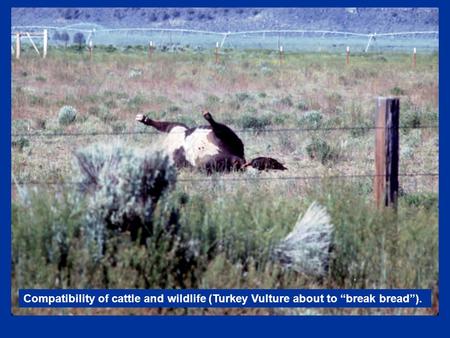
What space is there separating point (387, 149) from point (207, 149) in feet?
13.9

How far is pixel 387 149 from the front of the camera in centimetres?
775

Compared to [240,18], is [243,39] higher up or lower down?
lower down

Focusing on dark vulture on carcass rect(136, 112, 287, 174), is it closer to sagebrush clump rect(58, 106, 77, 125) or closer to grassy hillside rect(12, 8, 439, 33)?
sagebrush clump rect(58, 106, 77, 125)

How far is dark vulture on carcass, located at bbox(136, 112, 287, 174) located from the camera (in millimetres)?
11594

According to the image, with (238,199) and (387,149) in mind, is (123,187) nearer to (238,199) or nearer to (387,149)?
(238,199)

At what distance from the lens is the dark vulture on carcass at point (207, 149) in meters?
11.6

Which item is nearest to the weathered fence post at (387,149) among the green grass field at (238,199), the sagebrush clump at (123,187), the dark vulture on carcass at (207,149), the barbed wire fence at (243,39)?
the green grass field at (238,199)

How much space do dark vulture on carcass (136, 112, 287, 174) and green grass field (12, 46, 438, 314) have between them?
19 centimetres

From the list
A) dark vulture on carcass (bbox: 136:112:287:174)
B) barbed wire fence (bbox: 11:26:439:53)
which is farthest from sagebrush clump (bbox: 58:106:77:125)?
barbed wire fence (bbox: 11:26:439:53)

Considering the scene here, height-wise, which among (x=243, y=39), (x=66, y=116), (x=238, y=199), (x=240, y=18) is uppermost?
(x=240, y=18)

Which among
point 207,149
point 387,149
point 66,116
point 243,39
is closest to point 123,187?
point 387,149

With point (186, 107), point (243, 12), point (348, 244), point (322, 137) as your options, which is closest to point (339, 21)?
point (243, 12)

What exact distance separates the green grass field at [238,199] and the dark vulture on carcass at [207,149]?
0.61 feet
